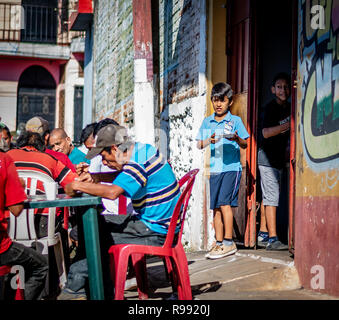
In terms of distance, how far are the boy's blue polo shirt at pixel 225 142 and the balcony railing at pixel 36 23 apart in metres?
17.0

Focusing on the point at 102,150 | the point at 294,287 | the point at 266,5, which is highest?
the point at 266,5

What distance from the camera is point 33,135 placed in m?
5.26

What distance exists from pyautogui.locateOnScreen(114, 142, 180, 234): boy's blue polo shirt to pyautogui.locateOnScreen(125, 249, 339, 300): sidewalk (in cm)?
83

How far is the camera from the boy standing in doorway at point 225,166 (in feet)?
18.7

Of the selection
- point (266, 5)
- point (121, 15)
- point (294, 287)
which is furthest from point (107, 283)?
point (121, 15)

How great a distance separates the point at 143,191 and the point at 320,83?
5.22 feet

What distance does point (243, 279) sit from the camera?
5043 mm

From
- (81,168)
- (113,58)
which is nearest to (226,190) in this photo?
(81,168)

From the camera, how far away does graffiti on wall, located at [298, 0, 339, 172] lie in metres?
4.10

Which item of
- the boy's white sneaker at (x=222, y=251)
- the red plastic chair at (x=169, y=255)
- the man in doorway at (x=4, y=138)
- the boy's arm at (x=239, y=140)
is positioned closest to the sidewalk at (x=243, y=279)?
the boy's white sneaker at (x=222, y=251)

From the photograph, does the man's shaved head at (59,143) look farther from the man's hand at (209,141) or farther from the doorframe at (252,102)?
the doorframe at (252,102)

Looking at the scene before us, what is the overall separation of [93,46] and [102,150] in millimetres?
11958

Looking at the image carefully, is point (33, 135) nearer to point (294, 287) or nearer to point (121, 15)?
point (294, 287)

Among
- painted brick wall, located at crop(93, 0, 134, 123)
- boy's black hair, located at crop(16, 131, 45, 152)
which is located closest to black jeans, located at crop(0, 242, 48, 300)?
boy's black hair, located at crop(16, 131, 45, 152)
